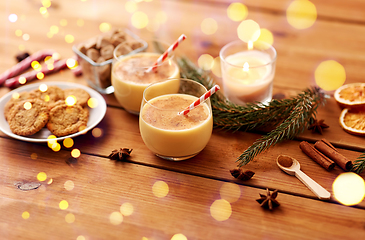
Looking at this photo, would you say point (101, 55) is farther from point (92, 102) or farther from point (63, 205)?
point (63, 205)

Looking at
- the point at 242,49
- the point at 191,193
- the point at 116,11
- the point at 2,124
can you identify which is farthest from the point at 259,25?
the point at 2,124

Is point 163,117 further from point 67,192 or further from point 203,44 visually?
point 203,44

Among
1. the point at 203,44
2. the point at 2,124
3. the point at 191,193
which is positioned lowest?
the point at 2,124

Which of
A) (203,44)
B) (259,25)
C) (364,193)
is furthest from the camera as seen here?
(259,25)

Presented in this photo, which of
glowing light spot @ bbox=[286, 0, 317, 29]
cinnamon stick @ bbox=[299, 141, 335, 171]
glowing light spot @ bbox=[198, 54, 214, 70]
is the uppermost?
glowing light spot @ bbox=[286, 0, 317, 29]

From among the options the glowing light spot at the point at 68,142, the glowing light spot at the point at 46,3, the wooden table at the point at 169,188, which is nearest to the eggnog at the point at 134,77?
the wooden table at the point at 169,188

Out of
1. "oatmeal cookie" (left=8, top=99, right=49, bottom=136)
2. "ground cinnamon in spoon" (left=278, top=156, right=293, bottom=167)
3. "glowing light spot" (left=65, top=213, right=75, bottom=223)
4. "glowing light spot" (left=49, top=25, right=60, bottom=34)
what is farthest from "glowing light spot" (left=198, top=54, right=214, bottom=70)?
"glowing light spot" (left=65, top=213, right=75, bottom=223)

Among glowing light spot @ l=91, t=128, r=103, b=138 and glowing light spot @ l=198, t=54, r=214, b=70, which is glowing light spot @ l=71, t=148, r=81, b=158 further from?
glowing light spot @ l=198, t=54, r=214, b=70
